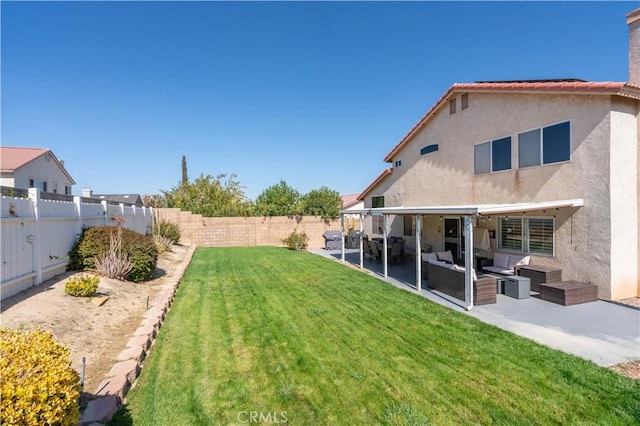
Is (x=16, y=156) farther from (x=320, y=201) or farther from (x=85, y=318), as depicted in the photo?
(x=85, y=318)

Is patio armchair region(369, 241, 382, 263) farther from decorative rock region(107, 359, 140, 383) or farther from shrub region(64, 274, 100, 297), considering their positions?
decorative rock region(107, 359, 140, 383)

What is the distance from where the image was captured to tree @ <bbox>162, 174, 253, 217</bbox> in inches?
1083

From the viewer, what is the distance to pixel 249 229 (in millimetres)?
25859

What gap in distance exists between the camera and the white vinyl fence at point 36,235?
21.9 ft

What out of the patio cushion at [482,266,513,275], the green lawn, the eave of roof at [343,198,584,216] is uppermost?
the eave of roof at [343,198,584,216]

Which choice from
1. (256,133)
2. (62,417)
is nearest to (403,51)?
(256,133)

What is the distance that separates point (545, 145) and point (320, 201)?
69.0 ft

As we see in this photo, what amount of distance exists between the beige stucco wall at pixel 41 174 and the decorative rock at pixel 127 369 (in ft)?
91.0

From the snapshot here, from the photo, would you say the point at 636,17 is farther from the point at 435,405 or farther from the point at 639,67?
the point at 435,405

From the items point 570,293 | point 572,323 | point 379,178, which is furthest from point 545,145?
point 379,178

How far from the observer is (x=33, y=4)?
32.5ft

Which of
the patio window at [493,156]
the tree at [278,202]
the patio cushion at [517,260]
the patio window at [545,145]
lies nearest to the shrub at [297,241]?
the tree at [278,202]

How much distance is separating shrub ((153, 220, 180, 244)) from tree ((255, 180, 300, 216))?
7.00m


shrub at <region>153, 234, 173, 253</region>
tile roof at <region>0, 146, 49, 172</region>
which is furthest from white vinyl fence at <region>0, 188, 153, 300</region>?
tile roof at <region>0, 146, 49, 172</region>
